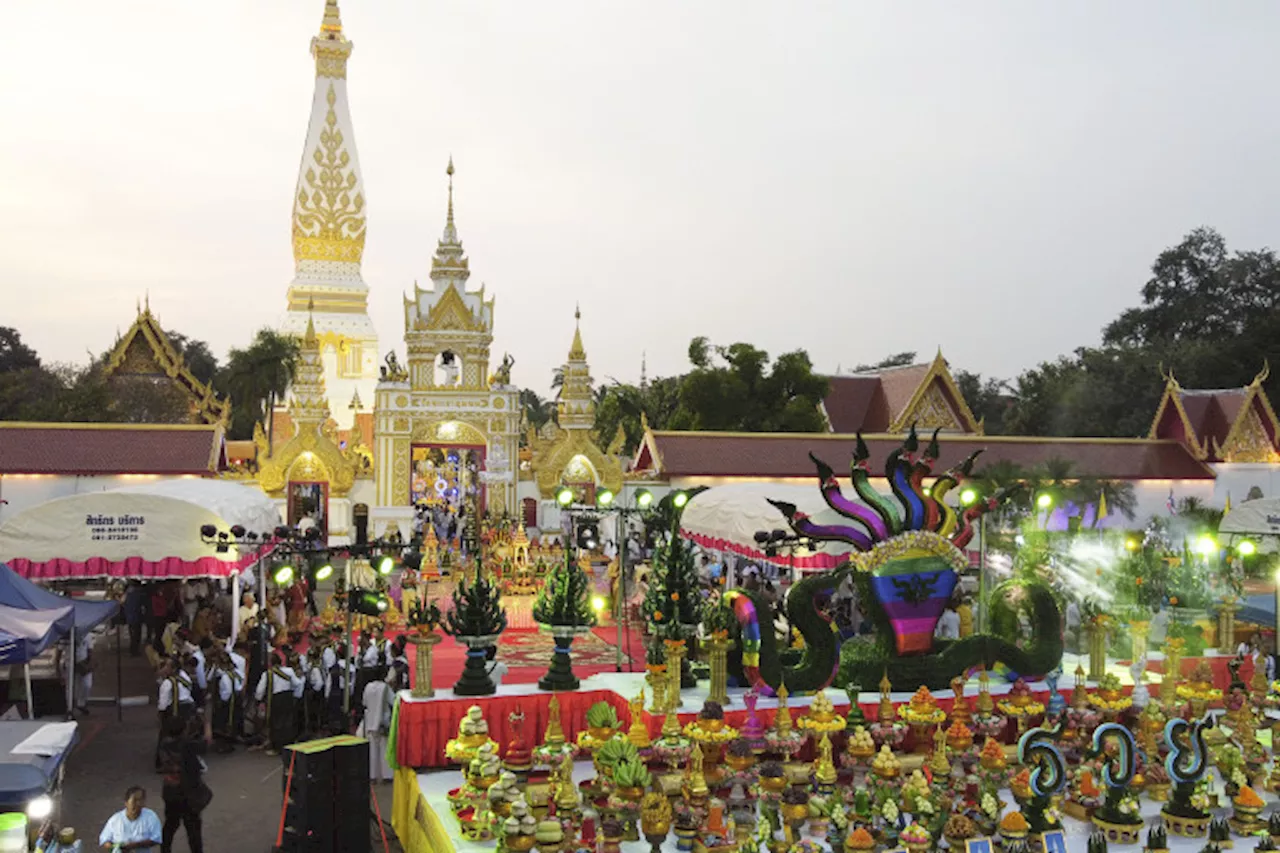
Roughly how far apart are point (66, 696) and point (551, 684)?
630 centimetres

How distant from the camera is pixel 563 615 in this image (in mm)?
10906

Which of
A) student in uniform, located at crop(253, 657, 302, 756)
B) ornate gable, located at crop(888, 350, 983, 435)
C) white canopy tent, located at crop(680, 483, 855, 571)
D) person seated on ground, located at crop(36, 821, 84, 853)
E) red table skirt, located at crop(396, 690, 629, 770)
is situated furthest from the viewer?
ornate gable, located at crop(888, 350, 983, 435)

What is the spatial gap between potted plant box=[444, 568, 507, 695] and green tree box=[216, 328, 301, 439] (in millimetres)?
33816

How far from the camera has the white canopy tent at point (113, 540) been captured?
1447cm

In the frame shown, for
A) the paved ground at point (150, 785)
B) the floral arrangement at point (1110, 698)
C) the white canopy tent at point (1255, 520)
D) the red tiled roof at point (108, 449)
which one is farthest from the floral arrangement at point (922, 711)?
the red tiled roof at point (108, 449)

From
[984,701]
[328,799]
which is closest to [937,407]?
[984,701]

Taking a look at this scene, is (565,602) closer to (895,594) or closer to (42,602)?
(895,594)

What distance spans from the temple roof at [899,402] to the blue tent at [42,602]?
75.9ft

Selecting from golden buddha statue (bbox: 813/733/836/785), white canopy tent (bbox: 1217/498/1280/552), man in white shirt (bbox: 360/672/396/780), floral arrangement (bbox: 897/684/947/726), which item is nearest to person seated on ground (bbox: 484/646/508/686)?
man in white shirt (bbox: 360/672/396/780)

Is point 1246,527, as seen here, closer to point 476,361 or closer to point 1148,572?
point 1148,572

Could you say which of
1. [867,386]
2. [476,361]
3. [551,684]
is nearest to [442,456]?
[476,361]

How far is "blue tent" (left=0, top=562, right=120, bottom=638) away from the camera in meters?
11.6

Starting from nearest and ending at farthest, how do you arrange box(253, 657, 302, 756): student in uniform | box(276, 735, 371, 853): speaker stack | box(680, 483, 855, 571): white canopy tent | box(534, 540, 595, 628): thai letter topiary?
box(276, 735, 371, 853): speaker stack < box(534, 540, 595, 628): thai letter topiary < box(253, 657, 302, 756): student in uniform < box(680, 483, 855, 571): white canopy tent

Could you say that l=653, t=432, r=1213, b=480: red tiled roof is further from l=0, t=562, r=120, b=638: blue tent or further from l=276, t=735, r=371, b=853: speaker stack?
l=276, t=735, r=371, b=853: speaker stack
